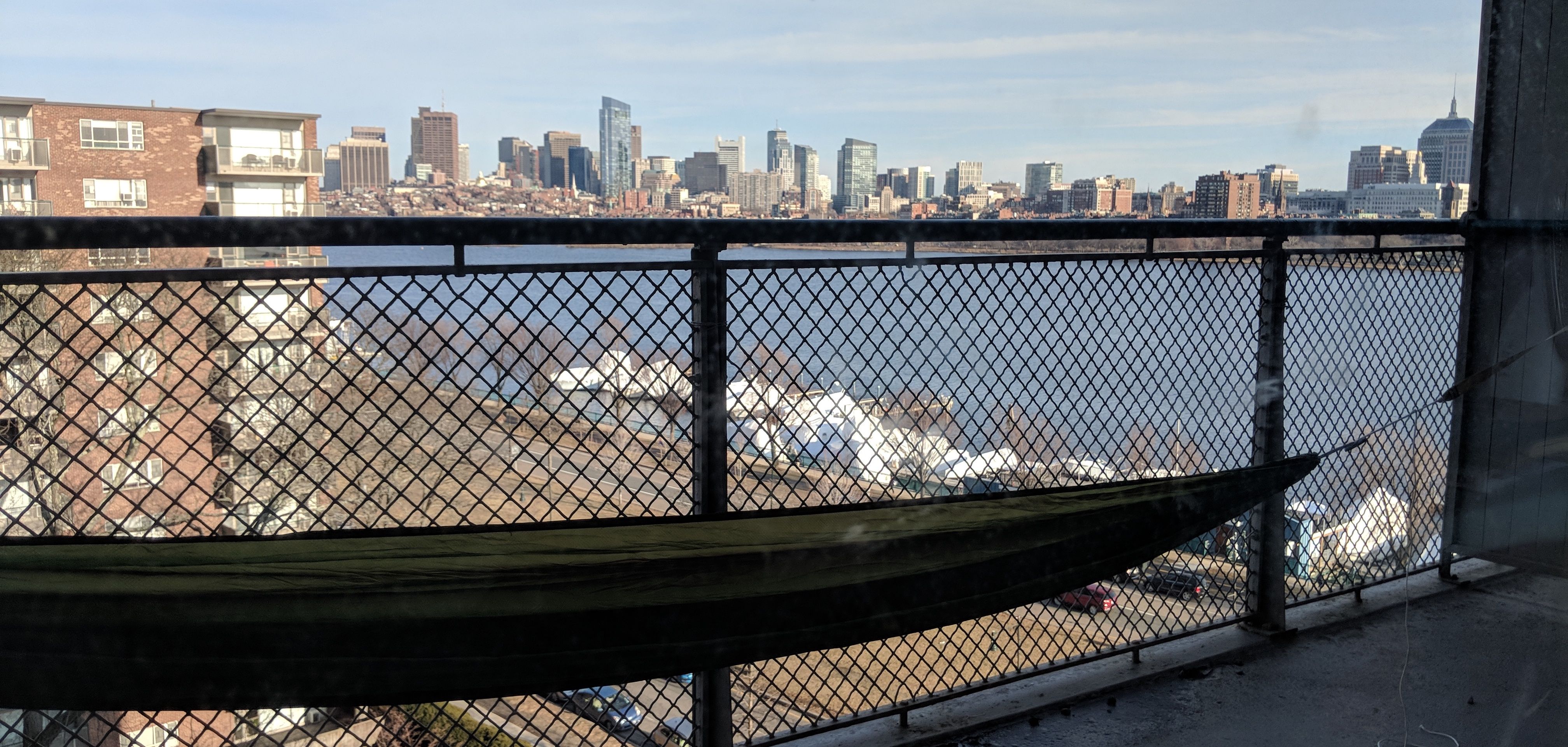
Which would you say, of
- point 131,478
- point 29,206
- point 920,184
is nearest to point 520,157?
point 920,184

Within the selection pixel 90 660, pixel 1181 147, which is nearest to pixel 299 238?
pixel 90 660

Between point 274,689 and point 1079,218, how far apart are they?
59.8 inches

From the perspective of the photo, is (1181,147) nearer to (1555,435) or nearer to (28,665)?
(1555,435)

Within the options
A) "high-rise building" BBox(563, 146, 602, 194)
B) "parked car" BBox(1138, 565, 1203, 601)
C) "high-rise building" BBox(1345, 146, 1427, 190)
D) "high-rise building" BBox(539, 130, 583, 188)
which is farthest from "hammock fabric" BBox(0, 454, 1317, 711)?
"high-rise building" BBox(539, 130, 583, 188)

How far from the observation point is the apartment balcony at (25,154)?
666 inches

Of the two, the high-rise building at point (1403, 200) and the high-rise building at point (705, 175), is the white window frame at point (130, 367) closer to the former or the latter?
the high-rise building at point (705, 175)

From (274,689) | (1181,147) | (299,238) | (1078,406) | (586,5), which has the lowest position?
(274,689)

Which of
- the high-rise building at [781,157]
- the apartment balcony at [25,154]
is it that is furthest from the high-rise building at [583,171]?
the apartment balcony at [25,154]

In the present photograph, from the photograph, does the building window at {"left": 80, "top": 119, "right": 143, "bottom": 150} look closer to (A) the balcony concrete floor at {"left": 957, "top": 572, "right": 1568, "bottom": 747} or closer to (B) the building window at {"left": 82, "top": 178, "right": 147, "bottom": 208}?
(B) the building window at {"left": 82, "top": 178, "right": 147, "bottom": 208}

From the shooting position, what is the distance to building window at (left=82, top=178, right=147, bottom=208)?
18.9 m

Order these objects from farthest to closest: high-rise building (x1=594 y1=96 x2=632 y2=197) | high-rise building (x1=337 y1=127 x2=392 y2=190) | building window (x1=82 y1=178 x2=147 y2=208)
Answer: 1. building window (x1=82 y1=178 x2=147 y2=208)
2. high-rise building (x1=337 y1=127 x2=392 y2=190)
3. high-rise building (x1=594 y1=96 x2=632 y2=197)

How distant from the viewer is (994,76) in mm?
23797

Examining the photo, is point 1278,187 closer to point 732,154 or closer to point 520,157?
point 732,154

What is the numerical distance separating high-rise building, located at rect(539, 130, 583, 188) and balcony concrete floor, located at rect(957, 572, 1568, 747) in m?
4.77
